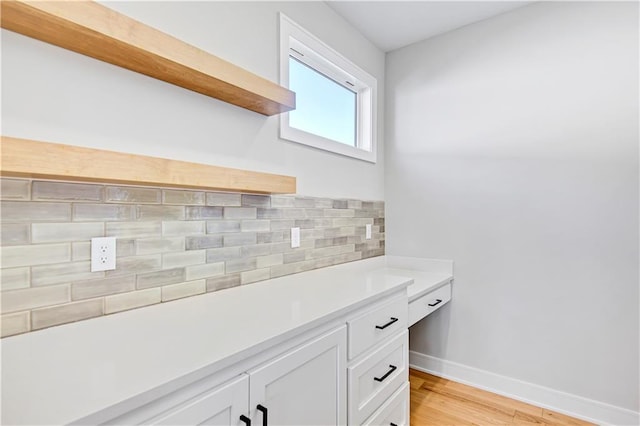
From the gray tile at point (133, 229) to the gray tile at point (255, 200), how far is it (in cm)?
44

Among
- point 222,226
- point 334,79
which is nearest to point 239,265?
point 222,226

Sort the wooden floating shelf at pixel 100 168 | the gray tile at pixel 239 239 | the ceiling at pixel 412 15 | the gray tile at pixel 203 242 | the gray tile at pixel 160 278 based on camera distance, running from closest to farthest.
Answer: the wooden floating shelf at pixel 100 168 → the gray tile at pixel 160 278 → the gray tile at pixel 203 242 → the gray tile at pixel 239 239 → the ceiling at pixel 412 15

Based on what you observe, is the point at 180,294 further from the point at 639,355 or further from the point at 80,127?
the point at 639,355

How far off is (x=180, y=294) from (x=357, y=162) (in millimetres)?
1556

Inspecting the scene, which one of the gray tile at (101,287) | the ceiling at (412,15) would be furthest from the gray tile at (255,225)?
the ceiling at (412,15)

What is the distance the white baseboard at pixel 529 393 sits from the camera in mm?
1863

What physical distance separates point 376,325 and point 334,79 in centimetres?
174

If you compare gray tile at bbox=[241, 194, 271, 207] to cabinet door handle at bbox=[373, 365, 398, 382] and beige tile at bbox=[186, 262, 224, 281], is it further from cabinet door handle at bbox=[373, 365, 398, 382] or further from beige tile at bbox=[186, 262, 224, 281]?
cabinet door handle at bbox=[373, 365, 398, 382]

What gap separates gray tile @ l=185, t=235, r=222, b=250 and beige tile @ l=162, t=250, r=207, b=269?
0.07ft

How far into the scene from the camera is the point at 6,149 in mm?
833

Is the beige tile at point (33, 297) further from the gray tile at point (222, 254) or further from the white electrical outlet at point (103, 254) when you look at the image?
the gray tile at point (222, 254)

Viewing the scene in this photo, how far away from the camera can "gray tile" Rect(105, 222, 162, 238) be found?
1.16 m

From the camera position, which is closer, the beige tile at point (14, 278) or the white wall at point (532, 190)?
the beige tile at point (14, 278)

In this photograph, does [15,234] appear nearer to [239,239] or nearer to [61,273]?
[61,273]
